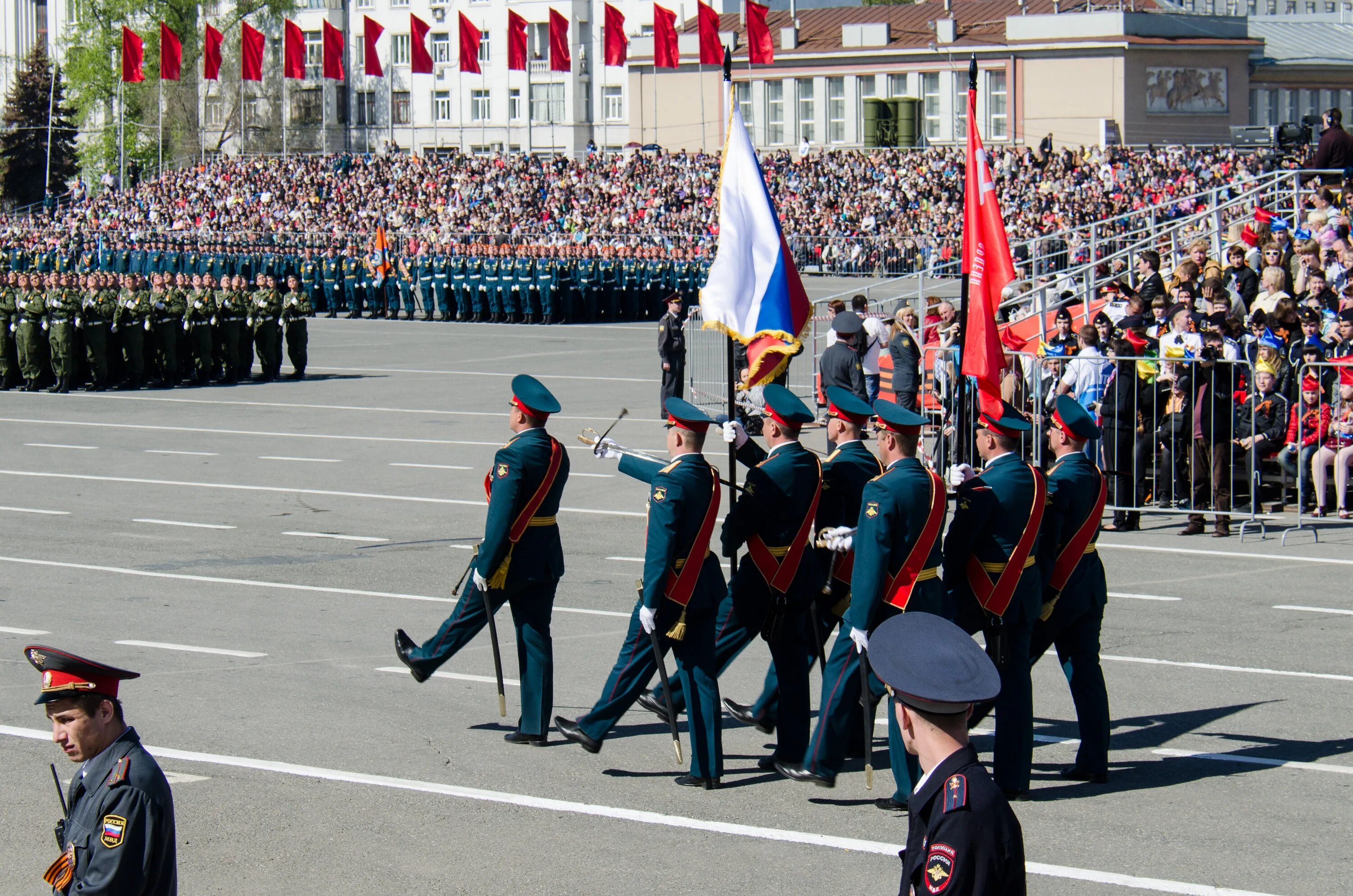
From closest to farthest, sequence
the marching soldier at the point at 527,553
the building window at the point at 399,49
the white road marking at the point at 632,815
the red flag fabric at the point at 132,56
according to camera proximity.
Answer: the white road marking at the point at 632,815 → the marching soldier at the point at 527,553 → the red flag fabric at the point at 132,56 → the building window at the point at 399,49

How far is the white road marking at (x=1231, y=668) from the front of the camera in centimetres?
946

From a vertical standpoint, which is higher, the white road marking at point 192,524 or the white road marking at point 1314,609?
the white road marking at point 192,524

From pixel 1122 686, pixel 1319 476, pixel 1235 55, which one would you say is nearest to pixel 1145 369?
pixel 1319 476

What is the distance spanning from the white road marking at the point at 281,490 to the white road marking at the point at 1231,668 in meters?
5.83

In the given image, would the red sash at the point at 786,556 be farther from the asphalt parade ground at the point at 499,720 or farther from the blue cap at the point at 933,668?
the blue cap at the point at 933,668

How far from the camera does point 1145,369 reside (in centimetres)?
1438

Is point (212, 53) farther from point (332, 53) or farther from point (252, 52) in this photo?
point (332, 53)

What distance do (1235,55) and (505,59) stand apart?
1246 inches

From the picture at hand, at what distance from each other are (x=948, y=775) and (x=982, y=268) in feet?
21.4

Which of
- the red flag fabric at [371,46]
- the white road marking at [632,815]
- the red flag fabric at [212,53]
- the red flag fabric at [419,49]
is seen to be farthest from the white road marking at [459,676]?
the red flag fabric at [212,53]

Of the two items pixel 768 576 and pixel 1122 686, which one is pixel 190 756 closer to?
pixel 768 576

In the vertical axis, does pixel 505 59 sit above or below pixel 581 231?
above

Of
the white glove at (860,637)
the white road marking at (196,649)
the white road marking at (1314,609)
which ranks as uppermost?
the white glove at (860,637)

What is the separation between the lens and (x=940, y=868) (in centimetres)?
339
